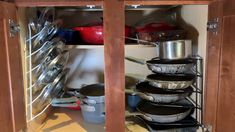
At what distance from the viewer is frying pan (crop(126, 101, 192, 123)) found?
1145 millimetres

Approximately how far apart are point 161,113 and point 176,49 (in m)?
0.32

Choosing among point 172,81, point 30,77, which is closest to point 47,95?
point 30,77

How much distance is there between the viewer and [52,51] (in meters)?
1.23

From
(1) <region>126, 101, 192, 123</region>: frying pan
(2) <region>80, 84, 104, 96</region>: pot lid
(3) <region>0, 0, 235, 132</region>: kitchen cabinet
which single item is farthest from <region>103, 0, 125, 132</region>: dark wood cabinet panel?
(2) <region>80, 84, 104, 96</region>: pot lid

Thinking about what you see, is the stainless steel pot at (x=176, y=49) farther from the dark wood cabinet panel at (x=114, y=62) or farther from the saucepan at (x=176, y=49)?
the dark wood cabinet panel at (x=114, y=62)

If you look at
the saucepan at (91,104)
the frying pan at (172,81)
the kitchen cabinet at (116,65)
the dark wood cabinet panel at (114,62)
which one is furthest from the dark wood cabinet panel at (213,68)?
the saucepan at (91,104)

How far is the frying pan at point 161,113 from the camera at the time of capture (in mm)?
1145

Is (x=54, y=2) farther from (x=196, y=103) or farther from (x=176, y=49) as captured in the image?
(x=196, y=103)

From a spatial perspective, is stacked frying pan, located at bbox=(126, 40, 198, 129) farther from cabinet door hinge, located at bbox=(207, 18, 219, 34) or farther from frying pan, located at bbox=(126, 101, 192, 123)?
cabinet door hinge, located at bbox=(207, 18, 219, 34)

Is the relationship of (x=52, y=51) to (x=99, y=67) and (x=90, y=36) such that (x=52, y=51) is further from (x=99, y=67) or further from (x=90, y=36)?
(x=99, y=67)

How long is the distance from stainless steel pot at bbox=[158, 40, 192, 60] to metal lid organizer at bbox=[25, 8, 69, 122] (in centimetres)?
52

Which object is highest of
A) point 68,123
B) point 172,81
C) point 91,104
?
point 172,81

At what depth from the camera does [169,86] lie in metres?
1.14

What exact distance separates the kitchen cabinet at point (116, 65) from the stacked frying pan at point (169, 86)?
0.61ft
